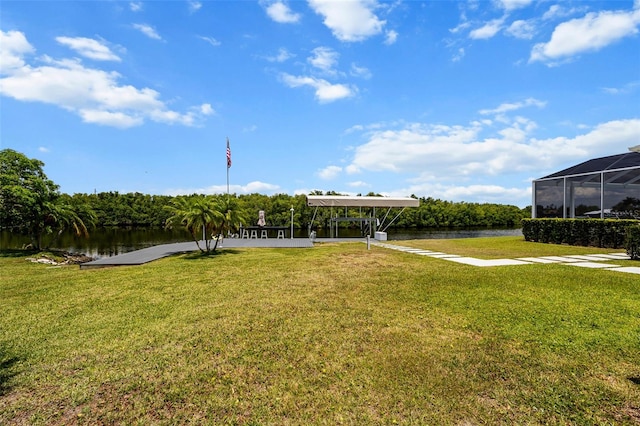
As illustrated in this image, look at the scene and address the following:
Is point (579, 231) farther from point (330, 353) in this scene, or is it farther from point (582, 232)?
point (330, 353)

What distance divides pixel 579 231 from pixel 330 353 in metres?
15.6

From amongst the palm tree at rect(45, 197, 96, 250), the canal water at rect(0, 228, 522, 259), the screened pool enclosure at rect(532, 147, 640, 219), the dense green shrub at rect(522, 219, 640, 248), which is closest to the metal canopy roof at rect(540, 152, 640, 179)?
the screened pool enclosure at rect(532, 147, 640, 219)

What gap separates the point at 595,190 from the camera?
17.2 meters

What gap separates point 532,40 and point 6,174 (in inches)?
936

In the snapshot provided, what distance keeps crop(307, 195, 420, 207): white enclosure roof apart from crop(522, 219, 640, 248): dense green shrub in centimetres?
616

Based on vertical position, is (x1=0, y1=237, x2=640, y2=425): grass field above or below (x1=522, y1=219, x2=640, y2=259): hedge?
below

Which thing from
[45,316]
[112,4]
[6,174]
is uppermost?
[112,4]

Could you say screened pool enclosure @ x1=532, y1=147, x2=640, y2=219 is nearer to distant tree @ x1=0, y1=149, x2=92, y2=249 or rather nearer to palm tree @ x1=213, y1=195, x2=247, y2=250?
palm tree @ x1=213, y1=195, x2=247, y2=250

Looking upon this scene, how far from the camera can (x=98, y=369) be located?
3496mm

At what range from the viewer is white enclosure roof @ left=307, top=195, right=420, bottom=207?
57.8ft

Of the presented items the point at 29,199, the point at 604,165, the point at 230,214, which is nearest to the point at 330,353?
the point at 230,214

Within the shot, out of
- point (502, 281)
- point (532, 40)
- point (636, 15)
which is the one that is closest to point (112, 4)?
point (502, 281)

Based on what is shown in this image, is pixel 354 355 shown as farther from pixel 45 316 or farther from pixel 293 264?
pixel 293 264

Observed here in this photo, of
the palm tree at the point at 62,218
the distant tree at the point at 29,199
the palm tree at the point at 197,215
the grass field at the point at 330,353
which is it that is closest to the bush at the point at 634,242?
the grass field at the point at 330,353
